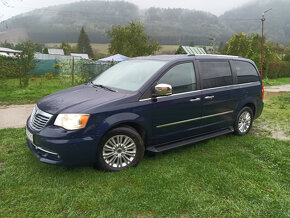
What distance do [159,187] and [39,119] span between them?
1.99 meters

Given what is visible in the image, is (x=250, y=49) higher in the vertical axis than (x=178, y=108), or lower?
higher

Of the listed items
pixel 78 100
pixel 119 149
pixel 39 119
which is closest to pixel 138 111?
pixel 119 149

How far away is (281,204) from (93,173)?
253cm

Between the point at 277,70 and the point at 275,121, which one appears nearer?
the point at 275,121

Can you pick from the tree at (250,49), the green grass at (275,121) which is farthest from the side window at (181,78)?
the tree at (250,49)

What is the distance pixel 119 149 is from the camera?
3.79 metres

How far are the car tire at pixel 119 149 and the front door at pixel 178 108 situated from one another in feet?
1.22

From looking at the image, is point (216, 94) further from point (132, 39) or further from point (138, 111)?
point (132, 39)

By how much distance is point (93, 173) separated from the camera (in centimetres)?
372

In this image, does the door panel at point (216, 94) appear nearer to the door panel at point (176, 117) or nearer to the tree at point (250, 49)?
the door panel at point (176, 117)

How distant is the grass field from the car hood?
97 cm

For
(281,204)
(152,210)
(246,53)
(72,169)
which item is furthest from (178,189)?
(246,53)

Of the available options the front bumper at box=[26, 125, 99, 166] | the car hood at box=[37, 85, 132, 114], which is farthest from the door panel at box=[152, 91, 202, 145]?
the front bumper at box=[26, 125, 99, 166]

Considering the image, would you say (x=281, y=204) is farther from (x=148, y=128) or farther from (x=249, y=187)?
(x=148, y=128)
